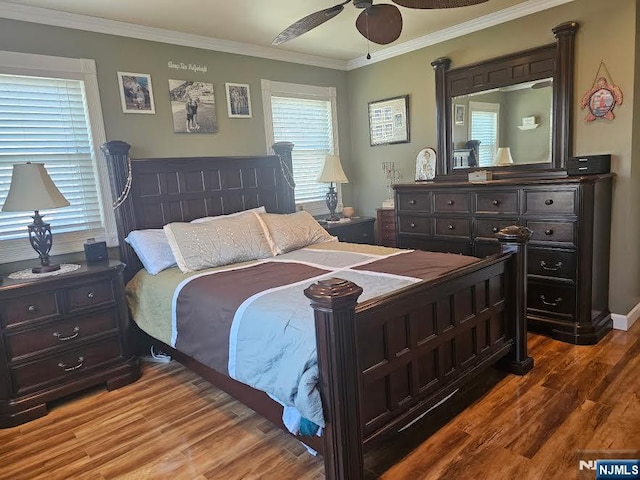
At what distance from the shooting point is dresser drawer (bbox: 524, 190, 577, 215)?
2986mm

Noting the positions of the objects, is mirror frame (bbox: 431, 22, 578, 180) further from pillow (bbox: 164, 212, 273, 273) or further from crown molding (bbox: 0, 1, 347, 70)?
pillow (bbox: 164, 212, 273, 273)

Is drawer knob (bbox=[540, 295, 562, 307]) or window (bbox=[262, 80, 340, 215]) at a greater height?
window (bbox=[262, 80, 340, 215])

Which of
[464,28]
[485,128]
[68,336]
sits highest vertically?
[464,28]

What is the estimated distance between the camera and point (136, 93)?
3416mm

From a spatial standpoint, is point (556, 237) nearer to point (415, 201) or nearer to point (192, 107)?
point (415, 201)

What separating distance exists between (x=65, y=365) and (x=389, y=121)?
12.1 feet

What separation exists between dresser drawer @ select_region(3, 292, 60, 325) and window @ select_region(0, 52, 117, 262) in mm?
545

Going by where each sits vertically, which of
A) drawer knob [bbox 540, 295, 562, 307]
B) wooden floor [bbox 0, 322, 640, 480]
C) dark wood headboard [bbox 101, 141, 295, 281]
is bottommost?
wooden floor [bbox 0, 322, 640, 480]

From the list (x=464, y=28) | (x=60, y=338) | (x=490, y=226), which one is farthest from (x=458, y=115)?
(x=60, y=338)

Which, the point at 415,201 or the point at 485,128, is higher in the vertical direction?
the point at 485,128

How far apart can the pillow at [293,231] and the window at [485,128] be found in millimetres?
1538

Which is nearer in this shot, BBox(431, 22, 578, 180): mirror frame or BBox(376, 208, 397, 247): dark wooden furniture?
BBox(431, 22, 578, 180): mirror frame

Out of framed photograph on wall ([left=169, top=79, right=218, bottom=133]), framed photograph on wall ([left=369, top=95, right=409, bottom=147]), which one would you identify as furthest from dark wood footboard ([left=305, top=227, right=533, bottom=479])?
framed photograph on wall ([left=169, top=79, right=218, bottom=133])

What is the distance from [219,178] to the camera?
381cm
